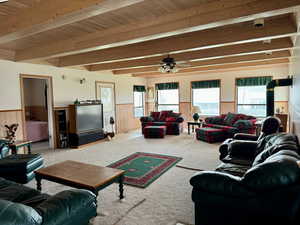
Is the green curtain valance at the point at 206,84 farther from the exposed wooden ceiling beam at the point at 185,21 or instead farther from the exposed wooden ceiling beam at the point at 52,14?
the exposed wooden ceiling beam at the point at 52,14

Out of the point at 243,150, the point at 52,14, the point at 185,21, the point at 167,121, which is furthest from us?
the point at 167,121

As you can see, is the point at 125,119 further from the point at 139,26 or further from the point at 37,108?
the point at 139,26

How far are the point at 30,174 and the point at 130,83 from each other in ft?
20.8

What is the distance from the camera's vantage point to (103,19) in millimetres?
3059

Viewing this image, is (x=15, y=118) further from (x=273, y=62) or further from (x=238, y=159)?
(x=273, y=62)

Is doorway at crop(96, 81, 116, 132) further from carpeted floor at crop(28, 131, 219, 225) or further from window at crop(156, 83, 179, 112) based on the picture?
window at crop(156, 83, 179, 112)

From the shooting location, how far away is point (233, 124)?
655 cm

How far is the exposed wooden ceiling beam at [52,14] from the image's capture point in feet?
6.81

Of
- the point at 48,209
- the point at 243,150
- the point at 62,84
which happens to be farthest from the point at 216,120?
the point at 48,209

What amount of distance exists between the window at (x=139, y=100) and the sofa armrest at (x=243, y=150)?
6594 mm

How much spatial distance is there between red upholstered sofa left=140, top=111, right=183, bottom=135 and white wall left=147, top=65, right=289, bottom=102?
1523 mm

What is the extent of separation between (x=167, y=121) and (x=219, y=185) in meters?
6.27

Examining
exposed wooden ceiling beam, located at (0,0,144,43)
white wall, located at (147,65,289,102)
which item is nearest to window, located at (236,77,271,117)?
white wall, located at (147,65,289,102)

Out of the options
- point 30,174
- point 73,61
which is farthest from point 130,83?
point 30,174
